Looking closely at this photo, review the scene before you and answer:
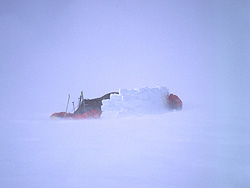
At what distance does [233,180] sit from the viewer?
7.50 ft

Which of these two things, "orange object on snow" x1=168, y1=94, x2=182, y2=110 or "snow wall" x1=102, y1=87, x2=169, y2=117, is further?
"orange object on snow" x1=168, y1=94, x2=182, y2=110

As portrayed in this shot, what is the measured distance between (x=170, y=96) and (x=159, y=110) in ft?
4.48

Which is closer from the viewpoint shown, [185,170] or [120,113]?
[185,170]

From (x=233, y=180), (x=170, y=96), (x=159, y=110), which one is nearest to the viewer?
(x=233, y=180)

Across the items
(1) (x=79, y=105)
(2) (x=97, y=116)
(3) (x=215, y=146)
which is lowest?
(3) (x=215, y=146)

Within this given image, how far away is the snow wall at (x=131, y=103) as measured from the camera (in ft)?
24.1

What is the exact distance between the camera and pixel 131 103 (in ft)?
24.2

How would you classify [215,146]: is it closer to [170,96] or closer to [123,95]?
[123,95]

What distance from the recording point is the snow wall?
24.1 ft

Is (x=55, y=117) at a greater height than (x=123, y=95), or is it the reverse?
(x=123, y=95)

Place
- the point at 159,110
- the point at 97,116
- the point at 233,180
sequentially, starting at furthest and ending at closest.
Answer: the point at 159,110
the point at 97,116
the point at 233,180

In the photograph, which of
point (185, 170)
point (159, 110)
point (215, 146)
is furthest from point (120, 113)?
point (185, 170)

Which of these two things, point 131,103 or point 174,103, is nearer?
point 131,103

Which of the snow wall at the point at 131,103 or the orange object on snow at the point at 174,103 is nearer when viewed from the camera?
the snow wall at the point at 131,103
